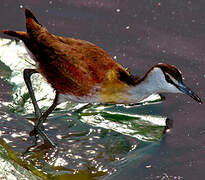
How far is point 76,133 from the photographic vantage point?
607 centimetres

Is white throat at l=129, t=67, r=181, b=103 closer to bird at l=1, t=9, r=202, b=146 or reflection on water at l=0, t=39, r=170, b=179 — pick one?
bird at l=1, t=9, r=202, b=146

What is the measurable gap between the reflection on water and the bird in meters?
0.53

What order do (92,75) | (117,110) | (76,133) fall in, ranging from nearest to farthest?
(92,75), (76,133), (117,110)

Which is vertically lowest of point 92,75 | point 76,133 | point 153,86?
point 76,133

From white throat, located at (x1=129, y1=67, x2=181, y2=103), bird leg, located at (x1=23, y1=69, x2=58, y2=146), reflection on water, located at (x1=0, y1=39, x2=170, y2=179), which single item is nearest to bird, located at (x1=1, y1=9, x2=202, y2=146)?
white throat, located at (x1=129, y1=67, x2=181, y2=103)

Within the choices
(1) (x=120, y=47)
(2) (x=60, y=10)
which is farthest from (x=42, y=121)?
(2) (x=60, y=10)

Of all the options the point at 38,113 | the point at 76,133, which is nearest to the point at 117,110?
the point at 76,133

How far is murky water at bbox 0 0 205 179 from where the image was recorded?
563 cm

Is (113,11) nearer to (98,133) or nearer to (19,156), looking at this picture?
(98,133)

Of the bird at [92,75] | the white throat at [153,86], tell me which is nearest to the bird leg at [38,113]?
the bird at [92,75]

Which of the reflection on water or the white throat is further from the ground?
the white throat

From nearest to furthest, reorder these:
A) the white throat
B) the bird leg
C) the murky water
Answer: the white throat
the murky water
the bird leg

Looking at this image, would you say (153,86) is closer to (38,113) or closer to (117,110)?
(117,110)

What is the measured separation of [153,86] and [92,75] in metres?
0.63
